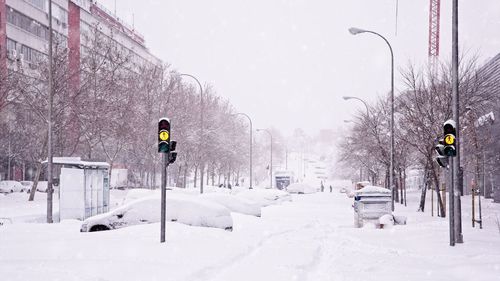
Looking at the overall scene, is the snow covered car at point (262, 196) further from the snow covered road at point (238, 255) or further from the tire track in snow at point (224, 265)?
the tire track in snow at point (224, 265)

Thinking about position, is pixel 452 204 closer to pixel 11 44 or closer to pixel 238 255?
pixel 238 255

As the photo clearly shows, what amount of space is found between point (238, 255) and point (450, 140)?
6420 mm

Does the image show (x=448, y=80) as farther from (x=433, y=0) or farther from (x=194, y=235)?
(x=433, y=0)

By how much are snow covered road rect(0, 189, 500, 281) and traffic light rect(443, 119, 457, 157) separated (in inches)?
98.8

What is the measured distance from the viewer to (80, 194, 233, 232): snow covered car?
661 inches

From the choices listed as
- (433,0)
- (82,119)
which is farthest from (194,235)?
(433,0)

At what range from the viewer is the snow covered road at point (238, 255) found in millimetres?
10195

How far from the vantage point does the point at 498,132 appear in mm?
39344

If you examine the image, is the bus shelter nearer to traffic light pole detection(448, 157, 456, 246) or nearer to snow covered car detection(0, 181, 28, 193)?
traffic light pole detection(448, 157, 456, 246)

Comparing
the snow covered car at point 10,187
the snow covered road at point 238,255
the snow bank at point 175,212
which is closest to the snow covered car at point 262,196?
the snow covered road at point 238,255

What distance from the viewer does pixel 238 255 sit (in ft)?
42.7

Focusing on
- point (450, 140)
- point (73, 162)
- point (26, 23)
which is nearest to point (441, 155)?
point (450, 140)

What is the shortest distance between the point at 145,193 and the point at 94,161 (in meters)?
5.63

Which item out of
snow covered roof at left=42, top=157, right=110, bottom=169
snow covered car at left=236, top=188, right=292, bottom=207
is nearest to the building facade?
snow covered car at left=236, top=188, right=292, bottom=207
